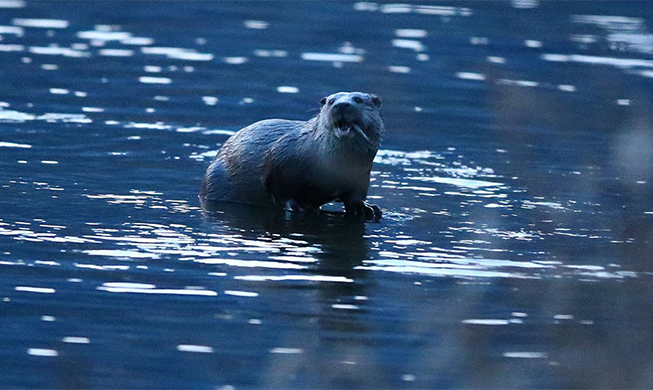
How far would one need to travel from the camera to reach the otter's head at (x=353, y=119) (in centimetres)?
803

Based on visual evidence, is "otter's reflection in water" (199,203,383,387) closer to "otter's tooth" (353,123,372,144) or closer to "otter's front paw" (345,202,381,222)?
"otter's front paw" (345,202,381,222)

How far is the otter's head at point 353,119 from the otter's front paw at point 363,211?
398 millimetres

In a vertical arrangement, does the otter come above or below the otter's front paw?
above

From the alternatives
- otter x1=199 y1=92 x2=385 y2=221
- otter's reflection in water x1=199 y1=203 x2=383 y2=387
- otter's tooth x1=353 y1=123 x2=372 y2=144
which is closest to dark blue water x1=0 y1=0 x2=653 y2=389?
otter's reflection in water x1=199 y1=203 x2=383 y2=387

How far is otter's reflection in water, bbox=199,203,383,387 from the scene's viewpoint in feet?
18.6

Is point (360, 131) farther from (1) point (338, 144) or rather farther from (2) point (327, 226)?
(2) point (327, 226)

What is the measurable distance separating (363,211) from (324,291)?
5.69ft

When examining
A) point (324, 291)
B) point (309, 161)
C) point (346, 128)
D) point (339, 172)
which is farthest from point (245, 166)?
point (324, 291)

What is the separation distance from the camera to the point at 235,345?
19.5ft

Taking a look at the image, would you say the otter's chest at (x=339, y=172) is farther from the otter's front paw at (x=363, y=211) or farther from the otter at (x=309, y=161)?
the otter's front paw at (x=363, y=211)

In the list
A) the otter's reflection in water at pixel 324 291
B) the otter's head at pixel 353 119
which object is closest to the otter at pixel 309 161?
the otter's head at pixel 353 119

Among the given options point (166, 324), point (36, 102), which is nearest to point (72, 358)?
point (166, 324)

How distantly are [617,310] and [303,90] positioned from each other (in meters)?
6.94

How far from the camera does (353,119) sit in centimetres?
809
